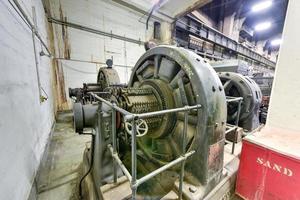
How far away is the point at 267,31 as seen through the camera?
12117mm

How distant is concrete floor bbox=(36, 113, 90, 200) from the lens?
5.29 feet

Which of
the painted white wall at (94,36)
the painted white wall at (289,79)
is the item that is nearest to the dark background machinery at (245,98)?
the painted white wall at (289,79)

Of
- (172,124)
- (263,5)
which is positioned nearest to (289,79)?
(172,124)

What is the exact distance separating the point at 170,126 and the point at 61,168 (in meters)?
1.84

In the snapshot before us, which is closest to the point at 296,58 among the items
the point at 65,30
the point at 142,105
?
the point at 142,105

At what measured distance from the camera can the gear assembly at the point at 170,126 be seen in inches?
43.8


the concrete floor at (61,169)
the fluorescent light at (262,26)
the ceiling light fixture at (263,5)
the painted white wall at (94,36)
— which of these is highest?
the fluorescent light at (262,26)

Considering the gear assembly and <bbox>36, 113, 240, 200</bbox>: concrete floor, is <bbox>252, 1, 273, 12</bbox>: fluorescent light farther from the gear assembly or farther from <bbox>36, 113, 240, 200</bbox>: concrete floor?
<bbox>36, 113, 240, 200</bbox>: concrete floor

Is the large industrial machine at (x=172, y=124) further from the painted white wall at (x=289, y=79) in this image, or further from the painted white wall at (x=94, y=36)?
the painted white wall at (x=94, y=36)

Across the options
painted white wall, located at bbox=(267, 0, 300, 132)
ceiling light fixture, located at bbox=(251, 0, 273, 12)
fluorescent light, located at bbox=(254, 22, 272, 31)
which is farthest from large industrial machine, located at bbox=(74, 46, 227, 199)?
fluorescent light, located at bbox=(254, 22, 272, 31)

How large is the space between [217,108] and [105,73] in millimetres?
3048

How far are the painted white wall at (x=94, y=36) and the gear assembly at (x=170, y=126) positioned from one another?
4.22m

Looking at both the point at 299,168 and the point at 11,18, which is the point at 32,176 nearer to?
the point at 11,18

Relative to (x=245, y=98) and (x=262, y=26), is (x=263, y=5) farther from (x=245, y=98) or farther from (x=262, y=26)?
(x=245, y=98)
